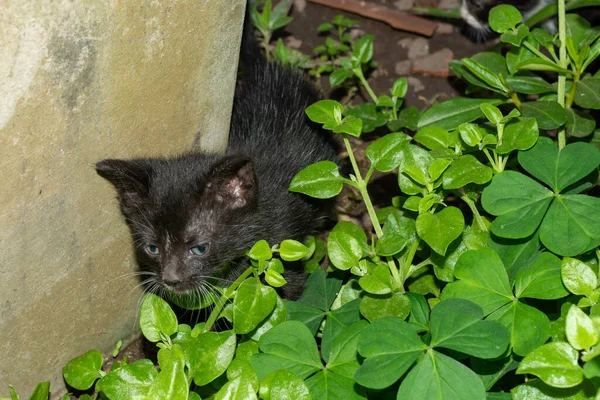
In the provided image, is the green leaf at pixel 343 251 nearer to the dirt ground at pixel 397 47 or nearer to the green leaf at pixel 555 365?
the green leaf at pixel 555 365

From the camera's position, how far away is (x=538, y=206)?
108 inches

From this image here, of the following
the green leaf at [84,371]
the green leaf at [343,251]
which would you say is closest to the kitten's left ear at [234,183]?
the green leaf at [343,251]

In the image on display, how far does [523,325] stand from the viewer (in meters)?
2.51

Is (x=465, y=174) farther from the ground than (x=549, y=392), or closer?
farther from the ground

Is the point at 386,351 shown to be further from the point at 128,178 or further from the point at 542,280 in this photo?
the point at 128,178

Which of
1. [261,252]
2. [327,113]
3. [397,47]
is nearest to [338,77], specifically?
[327,113]

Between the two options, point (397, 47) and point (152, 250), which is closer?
point (152, 250)

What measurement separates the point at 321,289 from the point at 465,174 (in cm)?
73

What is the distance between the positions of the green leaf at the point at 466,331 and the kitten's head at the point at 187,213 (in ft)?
2.88

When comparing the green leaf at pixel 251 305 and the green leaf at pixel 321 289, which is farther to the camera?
the green leaf at pixel 321 289

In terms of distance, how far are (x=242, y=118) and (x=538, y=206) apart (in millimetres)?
1540

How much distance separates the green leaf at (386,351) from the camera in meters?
2.37

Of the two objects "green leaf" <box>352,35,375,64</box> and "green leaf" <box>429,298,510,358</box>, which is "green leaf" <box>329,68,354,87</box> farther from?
"green leaf" <box>429,298,510,358</box>

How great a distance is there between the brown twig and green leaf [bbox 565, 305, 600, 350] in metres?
3.05
